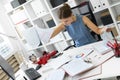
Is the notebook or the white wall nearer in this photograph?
the notebook

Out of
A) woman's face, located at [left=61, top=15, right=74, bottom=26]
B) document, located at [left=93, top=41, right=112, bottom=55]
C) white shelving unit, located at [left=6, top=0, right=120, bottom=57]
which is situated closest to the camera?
document, located at [left=93, top=41, right=112, bottom=55]

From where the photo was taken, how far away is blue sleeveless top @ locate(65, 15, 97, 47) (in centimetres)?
262

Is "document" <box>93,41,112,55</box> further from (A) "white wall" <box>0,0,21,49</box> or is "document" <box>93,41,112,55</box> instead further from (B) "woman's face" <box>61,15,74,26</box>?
(A) "white wall" <box>0,0,21,49</box>

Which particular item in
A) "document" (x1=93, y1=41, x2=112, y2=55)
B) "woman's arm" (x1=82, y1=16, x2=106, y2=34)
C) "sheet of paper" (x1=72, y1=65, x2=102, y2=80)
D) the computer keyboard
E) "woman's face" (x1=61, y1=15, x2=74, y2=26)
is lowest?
"sheet of paper" (x1=72, y1=65, x2=102, y2=80)

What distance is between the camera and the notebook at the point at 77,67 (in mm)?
1768

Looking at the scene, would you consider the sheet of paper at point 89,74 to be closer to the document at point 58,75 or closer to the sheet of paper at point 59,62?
the document at point 58,75

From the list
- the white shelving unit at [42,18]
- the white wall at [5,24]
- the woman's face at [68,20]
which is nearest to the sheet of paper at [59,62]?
the woman's face at [68,20]

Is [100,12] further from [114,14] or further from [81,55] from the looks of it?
[81,55]

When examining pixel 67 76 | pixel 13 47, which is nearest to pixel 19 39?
pixel 13 47

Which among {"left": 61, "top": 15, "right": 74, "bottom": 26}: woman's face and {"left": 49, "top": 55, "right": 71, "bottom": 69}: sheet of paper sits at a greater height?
{"left": 61, "top": 15, "right": 74, "bottom": 26}: woman's face

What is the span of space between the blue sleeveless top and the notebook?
2.54 ft

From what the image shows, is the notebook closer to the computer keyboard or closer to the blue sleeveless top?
the computer keyboard

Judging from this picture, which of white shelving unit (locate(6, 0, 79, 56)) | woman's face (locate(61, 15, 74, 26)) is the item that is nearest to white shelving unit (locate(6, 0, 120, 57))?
white shelving unit (locate(6, 0, 79, 56))

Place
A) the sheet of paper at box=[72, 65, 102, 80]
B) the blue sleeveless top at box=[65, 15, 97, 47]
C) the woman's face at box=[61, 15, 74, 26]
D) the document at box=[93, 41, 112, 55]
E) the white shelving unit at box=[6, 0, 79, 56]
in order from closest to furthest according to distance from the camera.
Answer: the sheet of paper at box=[72, 65, 102, 80] → the document at box=[93, 41, 112, 55] → the woman's face at box=[61, 15, 74, 26] → the blue sleeveless top at box=[65, 15, 97, 47] → the white shelving unit at box=[6, 0, 79, 56]
